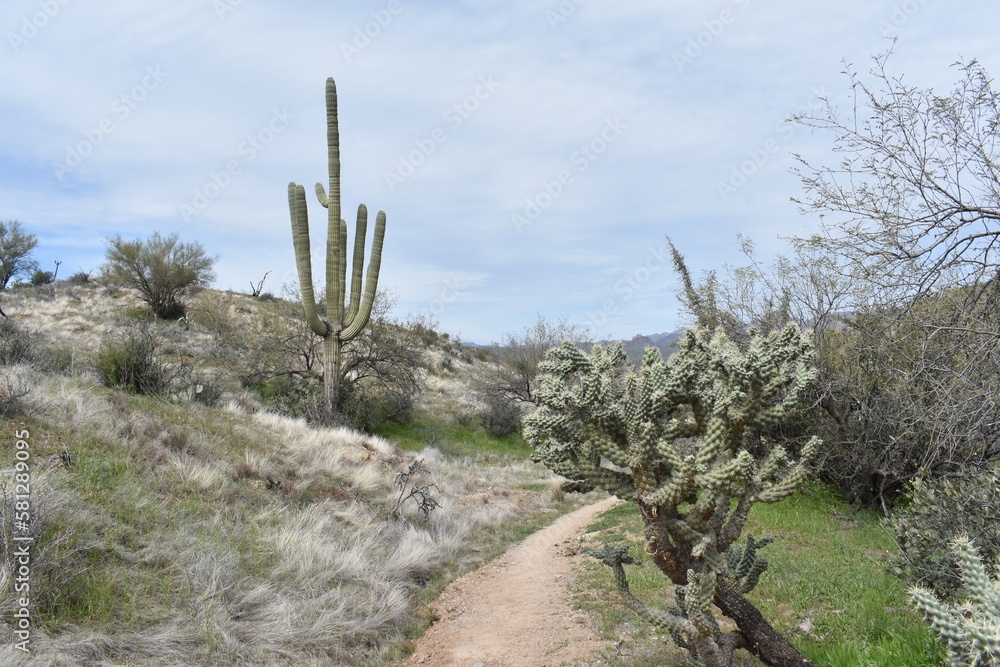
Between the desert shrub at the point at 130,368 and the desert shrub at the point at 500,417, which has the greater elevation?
the desert shrub at the point at 130,368

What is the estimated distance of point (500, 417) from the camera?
22031mm

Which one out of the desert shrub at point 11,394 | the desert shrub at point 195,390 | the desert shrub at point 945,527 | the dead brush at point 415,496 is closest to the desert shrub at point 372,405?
the desert shrub at point 195,390

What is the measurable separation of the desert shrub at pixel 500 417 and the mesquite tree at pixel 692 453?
17.6 meters

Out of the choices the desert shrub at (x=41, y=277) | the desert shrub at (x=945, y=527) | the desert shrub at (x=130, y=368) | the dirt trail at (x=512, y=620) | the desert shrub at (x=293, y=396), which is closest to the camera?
the desert shrub at (x=945, y=527)

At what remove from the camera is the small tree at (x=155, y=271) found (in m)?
26.4

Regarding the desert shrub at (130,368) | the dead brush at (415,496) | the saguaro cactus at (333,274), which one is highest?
the saguaro cactus at (333,274)

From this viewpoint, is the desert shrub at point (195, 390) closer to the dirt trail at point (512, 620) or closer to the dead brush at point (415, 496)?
the dead brush at point (415, 496)

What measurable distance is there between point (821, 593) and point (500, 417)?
16535 mm

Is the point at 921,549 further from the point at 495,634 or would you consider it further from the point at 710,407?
the point at 495,634

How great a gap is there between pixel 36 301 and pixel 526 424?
3141 cm

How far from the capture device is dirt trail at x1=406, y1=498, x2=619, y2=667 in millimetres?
A: 5518

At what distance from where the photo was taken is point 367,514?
8836 mm

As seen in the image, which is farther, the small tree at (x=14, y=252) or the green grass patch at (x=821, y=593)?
the small tree at (x=14, y=252)

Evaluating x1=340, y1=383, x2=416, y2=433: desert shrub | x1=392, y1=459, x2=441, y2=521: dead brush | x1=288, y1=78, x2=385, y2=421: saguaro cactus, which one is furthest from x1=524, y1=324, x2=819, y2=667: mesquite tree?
x1=340, y1=383, x2=416, y2=433: desert shrub
